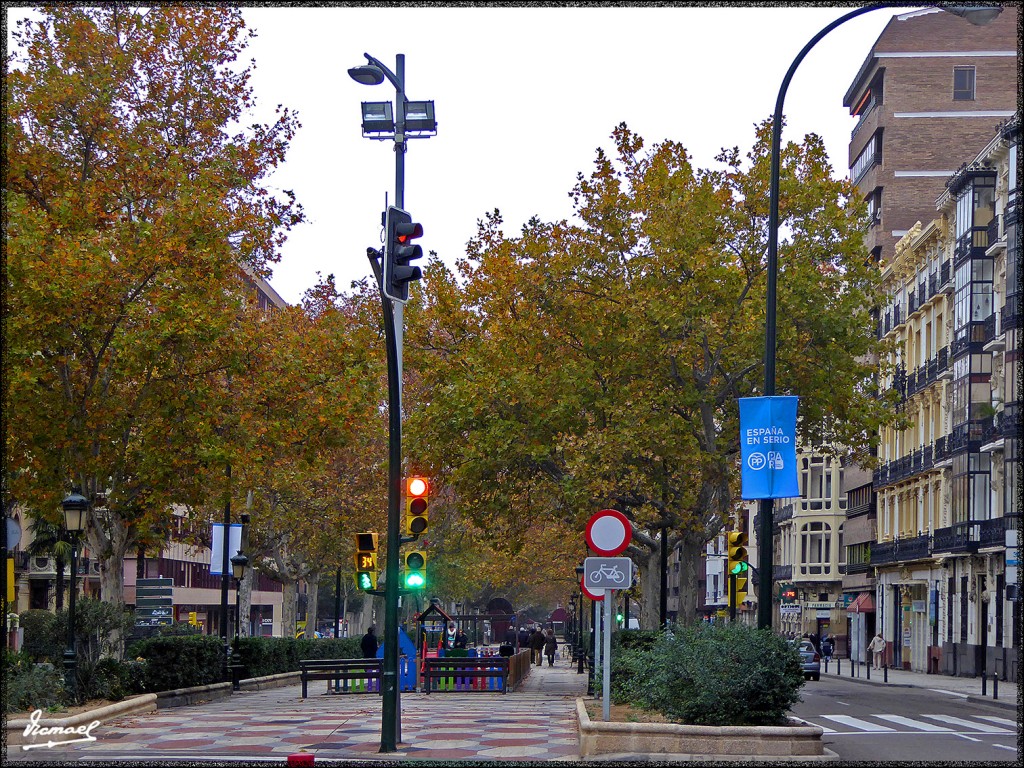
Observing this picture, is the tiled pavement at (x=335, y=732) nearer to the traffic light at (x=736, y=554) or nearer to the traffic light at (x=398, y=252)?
the traffic light at (x=736, y=554)

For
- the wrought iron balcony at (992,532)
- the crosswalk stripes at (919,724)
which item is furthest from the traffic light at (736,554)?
the wrought iron balcony at (992,532)

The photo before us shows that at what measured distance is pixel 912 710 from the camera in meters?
32.4

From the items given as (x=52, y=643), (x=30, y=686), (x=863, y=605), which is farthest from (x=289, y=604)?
(x=30, y=686)

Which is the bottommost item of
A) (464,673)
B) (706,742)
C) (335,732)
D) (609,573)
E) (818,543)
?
(464,673)

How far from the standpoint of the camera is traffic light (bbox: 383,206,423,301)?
18219 millimetres

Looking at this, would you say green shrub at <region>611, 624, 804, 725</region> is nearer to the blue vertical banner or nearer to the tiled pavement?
the tiled pavement

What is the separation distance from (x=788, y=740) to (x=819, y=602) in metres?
83.8

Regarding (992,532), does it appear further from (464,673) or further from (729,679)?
(729,679)

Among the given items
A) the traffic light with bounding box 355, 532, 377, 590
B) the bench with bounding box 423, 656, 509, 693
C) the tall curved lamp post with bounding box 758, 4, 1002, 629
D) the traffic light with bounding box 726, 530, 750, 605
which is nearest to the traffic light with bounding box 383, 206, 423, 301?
the traffic light with bounding box 355, 532, 377, 590

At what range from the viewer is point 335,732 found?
70.6 feet

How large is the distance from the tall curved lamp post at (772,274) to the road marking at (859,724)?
14.2 ft

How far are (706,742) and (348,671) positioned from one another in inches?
741

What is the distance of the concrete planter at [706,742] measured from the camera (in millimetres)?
17141

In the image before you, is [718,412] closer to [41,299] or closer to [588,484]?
[588,484]
